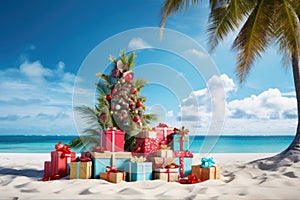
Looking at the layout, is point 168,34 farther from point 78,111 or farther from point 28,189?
point 28,189

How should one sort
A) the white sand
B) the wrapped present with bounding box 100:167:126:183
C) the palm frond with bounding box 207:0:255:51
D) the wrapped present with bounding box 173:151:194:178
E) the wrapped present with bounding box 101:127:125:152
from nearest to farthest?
the white sand → the wrapped present with bounding box 100:167:126:183 → the wrapped present with bounding box 101:127:125:152 → the wrapped present with bounding box 173:151:194:178 → the palm frond with bounding box 207:0:255:51

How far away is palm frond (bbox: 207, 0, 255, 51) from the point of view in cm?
784

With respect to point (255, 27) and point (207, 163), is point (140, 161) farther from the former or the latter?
point (255, 27)

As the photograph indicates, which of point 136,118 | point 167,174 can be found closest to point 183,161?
point 167,174

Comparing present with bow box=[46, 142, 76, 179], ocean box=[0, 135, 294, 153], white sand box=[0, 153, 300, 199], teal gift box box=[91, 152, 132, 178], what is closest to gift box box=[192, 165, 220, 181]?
white sand box=[0, 153, 300, 199]

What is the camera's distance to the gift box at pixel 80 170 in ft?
17.3

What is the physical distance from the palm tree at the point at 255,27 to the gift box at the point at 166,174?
8.59ft

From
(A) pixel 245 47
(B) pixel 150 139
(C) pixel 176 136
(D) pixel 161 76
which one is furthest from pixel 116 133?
(A) pixel 245 47

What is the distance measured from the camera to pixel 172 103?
6613 mm

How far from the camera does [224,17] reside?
318 inches

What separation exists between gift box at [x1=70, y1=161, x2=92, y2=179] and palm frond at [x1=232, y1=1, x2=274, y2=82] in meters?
4.89

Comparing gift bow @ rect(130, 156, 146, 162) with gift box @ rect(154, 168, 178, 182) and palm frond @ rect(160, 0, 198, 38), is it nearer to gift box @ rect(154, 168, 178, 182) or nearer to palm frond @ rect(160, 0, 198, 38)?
gift box @ rect(154, 168, 178, 182)

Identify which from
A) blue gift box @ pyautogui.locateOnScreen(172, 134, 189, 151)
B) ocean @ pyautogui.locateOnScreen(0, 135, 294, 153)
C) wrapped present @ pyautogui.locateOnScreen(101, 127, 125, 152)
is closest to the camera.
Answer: wrapped present @ pyautogui.locateOnScreen(101, 127, 125, 152)

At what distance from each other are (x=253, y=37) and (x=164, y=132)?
356 centimetres
